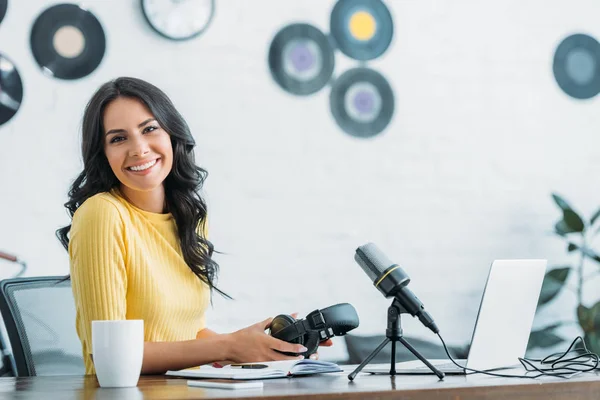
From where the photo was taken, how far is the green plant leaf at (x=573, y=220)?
10.4 ft

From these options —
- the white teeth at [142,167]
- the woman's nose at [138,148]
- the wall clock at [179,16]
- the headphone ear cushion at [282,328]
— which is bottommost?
the headphone ear cushion at [282,328]

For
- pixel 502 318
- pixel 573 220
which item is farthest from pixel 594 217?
pixel 502 318

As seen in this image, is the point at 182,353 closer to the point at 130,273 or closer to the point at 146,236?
the point at 130,273

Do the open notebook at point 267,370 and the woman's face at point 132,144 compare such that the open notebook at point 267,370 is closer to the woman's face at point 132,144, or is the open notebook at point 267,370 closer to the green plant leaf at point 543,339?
the woman's face at point 132,144

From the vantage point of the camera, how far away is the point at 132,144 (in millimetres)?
1899

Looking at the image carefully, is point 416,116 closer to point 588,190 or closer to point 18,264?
point 588,190

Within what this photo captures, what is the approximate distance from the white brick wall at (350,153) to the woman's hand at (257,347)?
1379 mm

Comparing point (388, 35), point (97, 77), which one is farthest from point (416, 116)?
point (97, 77)

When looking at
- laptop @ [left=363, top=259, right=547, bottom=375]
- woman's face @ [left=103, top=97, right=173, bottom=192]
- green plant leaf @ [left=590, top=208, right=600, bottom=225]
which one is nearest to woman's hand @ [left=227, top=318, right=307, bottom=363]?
laptop @ [left=363, top=259, right=547, bottom=375]

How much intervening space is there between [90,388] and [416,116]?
7.55ft

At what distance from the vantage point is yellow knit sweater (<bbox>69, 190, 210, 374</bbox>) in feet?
5.51

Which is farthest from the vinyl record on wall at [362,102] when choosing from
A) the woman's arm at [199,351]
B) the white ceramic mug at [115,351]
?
the white ceramic mug at [115,351]

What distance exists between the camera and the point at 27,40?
9.15 ft

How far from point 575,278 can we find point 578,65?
0.96 m
